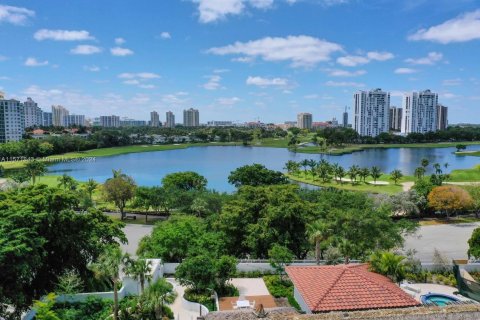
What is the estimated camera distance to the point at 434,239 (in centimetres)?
3575

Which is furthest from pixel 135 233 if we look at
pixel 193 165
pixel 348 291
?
pixel 193 165

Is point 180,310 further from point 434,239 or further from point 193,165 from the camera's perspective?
point 193,165

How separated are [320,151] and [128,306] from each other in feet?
397

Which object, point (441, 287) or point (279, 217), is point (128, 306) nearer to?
point (279, 217)

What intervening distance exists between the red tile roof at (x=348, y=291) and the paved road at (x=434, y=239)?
47.8 ft

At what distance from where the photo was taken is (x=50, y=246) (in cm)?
2002

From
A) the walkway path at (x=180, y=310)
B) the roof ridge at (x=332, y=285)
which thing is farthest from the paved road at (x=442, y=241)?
the walkway path at (x=180, y=310)

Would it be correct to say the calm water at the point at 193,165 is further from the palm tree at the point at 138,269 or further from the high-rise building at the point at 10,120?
the palm tree at the point at 138,269

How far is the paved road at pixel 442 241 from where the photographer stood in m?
31.3

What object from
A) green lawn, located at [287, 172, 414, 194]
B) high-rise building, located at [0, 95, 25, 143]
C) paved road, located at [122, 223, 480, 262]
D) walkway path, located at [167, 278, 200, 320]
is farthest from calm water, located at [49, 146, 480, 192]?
walkway path, located at [167, 278, 200, 320]

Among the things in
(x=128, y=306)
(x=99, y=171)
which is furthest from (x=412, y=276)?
(x=99, y=171)

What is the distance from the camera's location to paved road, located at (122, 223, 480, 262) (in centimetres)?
3158

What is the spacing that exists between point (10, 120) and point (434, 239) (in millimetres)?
140995

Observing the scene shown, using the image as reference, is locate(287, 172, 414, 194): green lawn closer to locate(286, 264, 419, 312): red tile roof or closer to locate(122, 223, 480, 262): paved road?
locate(122, 223, 480, 262): paved road
